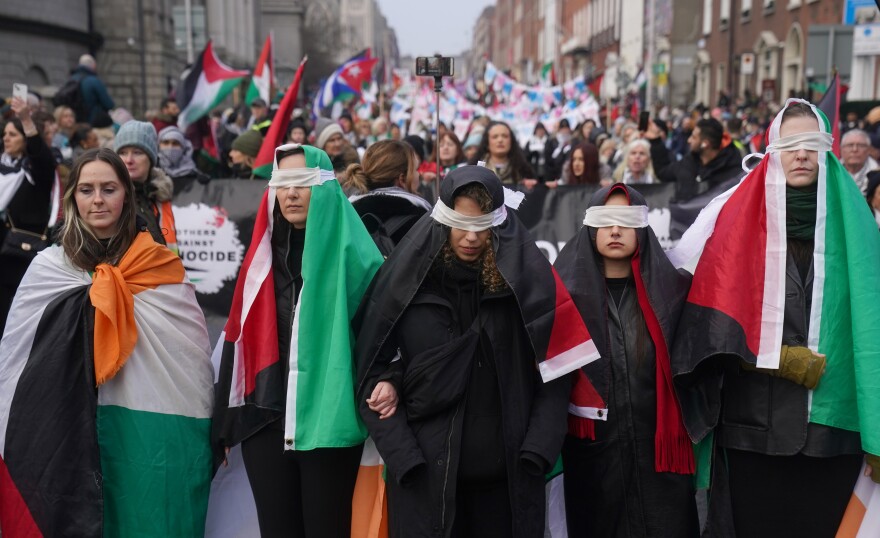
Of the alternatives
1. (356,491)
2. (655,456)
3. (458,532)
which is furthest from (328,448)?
(655,456)

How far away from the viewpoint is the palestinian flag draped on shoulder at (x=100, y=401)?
3430 millimetres

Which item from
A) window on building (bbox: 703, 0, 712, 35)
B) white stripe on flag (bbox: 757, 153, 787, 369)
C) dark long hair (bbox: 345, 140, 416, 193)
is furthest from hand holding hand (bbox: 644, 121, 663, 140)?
window on building (bbox: 703, 0, 712, 35)

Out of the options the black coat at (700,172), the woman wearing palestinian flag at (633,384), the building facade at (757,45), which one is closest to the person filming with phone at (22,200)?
the woman wearing palestinian flag at (633,384)

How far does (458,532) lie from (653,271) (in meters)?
1.22

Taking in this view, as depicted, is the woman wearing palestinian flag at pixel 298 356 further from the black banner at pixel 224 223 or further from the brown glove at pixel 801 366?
the black banner at pixel 224 223

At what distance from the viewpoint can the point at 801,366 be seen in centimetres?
328

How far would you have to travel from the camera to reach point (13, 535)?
349cm

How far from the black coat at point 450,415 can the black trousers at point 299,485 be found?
30cm

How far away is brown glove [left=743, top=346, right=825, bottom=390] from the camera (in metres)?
3.28

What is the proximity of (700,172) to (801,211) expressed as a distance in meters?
4.69

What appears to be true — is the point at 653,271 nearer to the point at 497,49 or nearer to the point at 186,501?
the point at 186,501

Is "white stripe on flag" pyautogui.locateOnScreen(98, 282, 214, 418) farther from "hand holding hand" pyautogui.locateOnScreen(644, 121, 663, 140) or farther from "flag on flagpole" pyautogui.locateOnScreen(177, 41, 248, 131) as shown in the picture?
"flag on flagpole" pyautogui.locateOnScreen(177, 41, 248, 131)

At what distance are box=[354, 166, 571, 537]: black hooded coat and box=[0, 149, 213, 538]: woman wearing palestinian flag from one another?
2.69 ft

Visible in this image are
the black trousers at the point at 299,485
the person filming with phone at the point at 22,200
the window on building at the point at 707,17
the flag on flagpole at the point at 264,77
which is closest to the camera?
the black trousers at the point at 299,485
